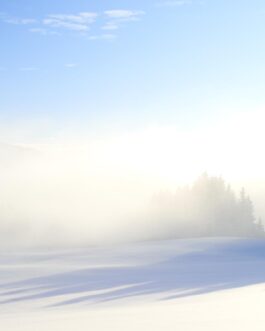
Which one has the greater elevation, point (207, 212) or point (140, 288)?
point (207, 212)

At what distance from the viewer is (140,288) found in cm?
1803

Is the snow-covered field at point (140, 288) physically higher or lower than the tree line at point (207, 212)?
lower

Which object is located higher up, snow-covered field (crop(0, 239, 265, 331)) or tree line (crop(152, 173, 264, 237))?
tree line (crop(152, 173, 264, 237))

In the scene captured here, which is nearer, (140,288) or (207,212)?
(140,288)

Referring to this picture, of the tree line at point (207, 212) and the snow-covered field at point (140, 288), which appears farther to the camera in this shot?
the tree line at point (207, 212)

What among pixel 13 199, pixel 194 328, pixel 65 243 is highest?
pixel 13 199

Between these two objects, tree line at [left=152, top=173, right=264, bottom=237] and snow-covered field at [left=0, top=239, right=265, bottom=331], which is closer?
snow-covered field at [left=0, top=239, right=265, bottom=331]

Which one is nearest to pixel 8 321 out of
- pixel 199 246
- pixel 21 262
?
pixel 21 262

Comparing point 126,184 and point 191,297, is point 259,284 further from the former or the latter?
point 126,184

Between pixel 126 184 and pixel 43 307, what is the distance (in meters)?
37.6

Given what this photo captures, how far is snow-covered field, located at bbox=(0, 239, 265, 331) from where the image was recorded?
429 inches

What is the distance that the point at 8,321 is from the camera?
11391 mm

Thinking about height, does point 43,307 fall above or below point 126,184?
below

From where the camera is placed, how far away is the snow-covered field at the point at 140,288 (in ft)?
35.8
